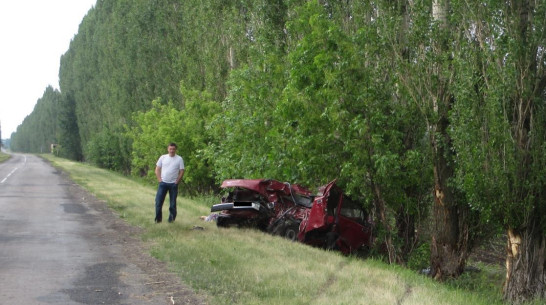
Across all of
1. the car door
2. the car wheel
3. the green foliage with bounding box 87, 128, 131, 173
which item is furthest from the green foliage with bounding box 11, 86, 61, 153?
the car door

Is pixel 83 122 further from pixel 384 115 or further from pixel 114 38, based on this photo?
pixel 384 115

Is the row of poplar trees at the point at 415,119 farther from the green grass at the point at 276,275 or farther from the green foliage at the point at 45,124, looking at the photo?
Answer: the green foliage at the point at 45,124

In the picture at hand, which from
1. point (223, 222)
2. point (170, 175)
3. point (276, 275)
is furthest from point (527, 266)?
point (170, 175)

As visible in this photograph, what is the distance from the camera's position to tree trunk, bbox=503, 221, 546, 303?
10891 mm

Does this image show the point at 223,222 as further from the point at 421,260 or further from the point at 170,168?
the point at 421,260

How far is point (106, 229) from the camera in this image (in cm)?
1398

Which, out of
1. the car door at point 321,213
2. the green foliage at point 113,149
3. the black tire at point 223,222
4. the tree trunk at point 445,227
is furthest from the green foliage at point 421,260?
the green foliage at point 113,149

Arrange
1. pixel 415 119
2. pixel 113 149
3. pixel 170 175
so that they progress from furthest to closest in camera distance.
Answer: pixel 113 149, pixel 170 175, pixel 415 119

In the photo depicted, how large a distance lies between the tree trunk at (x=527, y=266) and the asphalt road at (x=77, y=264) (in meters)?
5.79

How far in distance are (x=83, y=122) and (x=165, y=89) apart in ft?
126

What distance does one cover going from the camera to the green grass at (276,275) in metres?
7.62

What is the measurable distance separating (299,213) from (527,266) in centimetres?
508

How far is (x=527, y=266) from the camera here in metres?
10.9

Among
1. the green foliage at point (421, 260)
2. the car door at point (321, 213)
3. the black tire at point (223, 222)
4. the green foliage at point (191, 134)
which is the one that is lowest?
the green foliage at point (421, 260)
